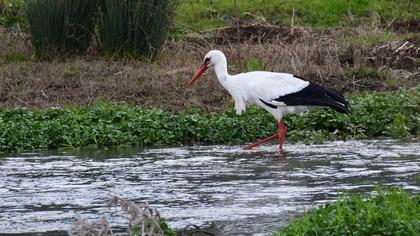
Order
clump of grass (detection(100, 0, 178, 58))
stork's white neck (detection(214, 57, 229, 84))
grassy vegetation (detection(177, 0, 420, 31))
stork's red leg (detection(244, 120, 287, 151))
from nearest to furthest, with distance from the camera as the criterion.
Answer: stork's red leg (detection(244, 120, 287, 151)) → stork's white neck (detection(214, 57, 229, 84)) → clump of grass (detection(100, 0, 178, 58)) → grassy vegetation (detection(177, 0, 420, 31))

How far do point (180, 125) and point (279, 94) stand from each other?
1.31 m

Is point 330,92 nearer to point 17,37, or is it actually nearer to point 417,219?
point 417,219

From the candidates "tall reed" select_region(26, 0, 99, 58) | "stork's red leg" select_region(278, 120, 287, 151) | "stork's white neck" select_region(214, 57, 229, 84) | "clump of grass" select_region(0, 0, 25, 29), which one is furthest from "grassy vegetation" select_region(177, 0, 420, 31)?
"stork's red leg" select_region(278, 120, 287, 151)

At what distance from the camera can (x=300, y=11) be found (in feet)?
75.7

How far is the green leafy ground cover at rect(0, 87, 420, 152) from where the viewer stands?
42.3ft

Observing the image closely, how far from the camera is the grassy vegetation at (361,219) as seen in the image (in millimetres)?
6945

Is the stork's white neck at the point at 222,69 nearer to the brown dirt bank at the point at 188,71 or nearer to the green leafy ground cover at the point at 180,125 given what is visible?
the green leafy ground cover at the point at 180,125

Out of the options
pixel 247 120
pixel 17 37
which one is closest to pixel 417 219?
pixel 247 120

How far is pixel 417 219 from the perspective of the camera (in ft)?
23.6

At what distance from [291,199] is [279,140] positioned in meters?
3.48

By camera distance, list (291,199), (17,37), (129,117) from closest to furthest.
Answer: (291,199) < (129,117) < (17,37)

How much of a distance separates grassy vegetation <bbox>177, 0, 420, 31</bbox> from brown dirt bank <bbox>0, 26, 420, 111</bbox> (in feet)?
8.53

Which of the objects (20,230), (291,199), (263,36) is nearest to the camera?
(20,230)

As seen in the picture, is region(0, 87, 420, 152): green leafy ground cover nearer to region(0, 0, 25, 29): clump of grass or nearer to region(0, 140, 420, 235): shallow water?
region(0, 140, 420, 235): shallow water
